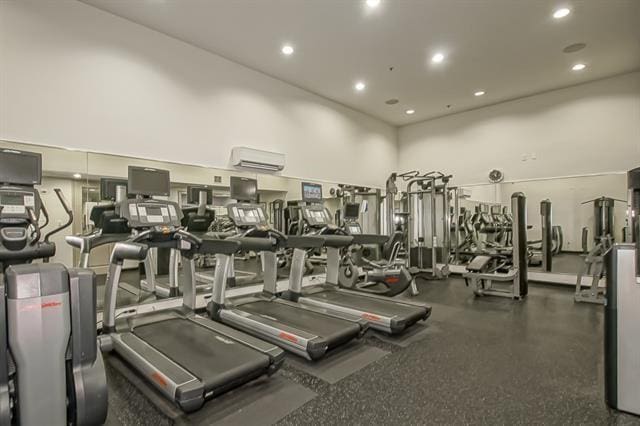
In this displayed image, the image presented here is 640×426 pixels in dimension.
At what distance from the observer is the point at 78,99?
3834 millimetres

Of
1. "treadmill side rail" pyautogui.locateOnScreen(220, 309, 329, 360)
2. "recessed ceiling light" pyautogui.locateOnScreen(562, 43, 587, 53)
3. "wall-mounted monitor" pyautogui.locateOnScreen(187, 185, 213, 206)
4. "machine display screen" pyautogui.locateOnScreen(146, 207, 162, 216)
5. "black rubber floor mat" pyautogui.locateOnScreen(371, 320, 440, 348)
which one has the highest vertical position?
"recessed ceiling light" pyautogui.locateOnScreen(562, 43, 587, 53)

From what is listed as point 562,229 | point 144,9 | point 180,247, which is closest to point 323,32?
point 144,9

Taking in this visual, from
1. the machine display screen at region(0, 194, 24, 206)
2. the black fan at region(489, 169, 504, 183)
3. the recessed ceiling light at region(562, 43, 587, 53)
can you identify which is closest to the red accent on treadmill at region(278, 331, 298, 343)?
the machine display screen at region(0, 194, 24, 206)

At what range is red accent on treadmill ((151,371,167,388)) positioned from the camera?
2.12m

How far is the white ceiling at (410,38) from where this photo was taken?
4.07m

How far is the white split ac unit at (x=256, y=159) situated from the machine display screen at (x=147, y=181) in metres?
1.88

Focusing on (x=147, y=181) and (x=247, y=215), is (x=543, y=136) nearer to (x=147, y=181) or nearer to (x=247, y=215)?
(x=247, y=215)

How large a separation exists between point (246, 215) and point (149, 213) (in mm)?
1246

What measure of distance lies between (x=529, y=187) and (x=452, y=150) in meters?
1.86

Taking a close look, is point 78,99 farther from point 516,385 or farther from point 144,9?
point 516,385

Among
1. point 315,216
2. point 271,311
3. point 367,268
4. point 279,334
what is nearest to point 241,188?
point 315,216

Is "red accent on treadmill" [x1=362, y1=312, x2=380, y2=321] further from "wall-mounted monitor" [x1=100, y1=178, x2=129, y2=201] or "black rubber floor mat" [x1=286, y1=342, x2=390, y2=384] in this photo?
"wall-mounted monitor" [x1=100, y1=178, x2=129, y2=201]

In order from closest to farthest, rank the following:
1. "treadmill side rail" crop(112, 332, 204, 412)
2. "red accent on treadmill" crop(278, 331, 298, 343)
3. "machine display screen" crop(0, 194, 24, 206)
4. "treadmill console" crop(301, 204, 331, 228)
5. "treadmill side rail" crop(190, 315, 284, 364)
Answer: "treadmill side rail" crop(112, 332, 204, 412), "treadmill side rail" crop(190, 315, 284, 364), "red accent on treadmill" crop(278, 331, 298, 343), "machine display screen" crop(0, 194, 24, 206), "treadmill console" crop(301, 204, 331, 228)

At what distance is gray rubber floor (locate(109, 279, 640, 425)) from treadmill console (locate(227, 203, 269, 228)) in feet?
6.27
